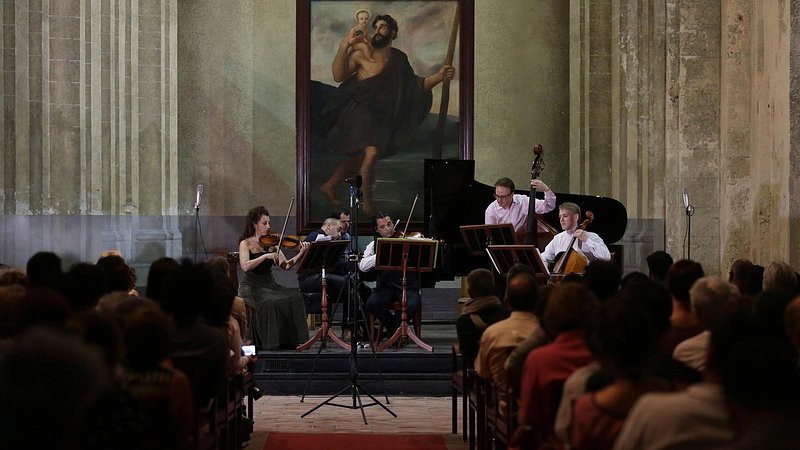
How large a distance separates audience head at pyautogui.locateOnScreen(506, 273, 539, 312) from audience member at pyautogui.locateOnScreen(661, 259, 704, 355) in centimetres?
67

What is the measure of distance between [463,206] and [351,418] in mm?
4070

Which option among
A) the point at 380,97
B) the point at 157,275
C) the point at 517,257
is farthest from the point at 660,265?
the point at 380,97

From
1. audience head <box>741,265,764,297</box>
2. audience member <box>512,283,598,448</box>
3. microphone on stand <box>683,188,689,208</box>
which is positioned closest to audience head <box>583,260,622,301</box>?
audience member <box>512,283,598,448</box>

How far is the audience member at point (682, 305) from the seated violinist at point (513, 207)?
19.6ft

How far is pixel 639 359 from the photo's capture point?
11.5 ft

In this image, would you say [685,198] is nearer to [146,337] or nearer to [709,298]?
[709,298]

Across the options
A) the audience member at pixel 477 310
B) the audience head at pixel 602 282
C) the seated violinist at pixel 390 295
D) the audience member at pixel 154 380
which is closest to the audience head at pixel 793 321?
the audience head at pixel 602 282

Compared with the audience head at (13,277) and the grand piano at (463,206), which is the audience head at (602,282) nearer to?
the audience head at (13,277)

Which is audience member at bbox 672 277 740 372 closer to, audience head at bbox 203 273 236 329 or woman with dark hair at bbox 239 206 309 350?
audience head at bbox 203 273 236 329

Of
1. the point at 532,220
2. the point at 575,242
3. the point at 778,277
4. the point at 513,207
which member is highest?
the point at 513,207

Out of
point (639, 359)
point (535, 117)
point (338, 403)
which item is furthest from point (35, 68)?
point (639, 359)

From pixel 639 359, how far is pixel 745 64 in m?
9.27

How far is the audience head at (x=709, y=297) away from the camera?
4.88m

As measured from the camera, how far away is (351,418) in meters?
8.83
